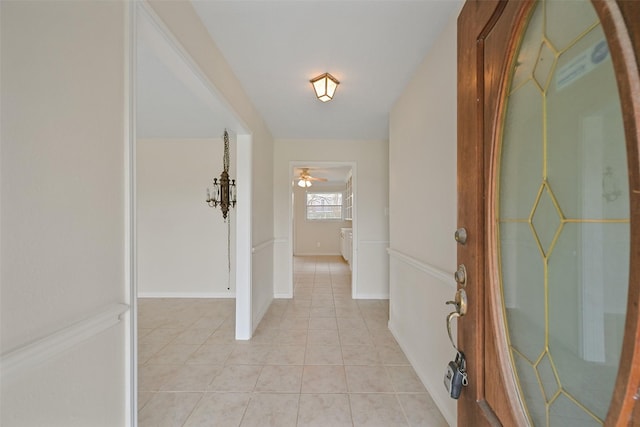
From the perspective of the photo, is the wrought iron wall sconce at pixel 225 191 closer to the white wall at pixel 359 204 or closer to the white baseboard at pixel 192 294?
the white wall at pixel 359 204

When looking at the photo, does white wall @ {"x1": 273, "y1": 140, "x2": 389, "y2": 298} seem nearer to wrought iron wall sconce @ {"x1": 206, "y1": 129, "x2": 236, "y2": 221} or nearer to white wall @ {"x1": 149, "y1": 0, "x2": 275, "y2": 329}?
white wall @ {"x1": 149, "y1": 0, "x2": 275, "y2": 329}

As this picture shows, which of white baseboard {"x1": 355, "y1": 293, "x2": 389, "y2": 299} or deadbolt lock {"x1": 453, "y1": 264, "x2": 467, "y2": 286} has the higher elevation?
deadbolt lock {"x1": 453, "y1": 264, "x2": 467, "y2": 286}

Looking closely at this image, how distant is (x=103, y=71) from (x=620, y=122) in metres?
1.28

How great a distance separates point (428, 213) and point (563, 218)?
124cm

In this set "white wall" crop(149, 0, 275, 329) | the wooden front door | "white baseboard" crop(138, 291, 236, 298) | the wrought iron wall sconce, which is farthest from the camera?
"white baseboard" crop(138, 291, 236, 298)

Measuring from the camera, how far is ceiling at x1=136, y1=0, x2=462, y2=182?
57.6 inches

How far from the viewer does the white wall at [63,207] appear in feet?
1.99

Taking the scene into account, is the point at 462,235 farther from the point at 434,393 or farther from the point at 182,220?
the point at 182,220

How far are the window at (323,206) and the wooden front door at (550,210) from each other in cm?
776

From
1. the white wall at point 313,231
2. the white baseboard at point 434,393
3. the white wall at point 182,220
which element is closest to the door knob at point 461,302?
the white baseboard at point 434,393

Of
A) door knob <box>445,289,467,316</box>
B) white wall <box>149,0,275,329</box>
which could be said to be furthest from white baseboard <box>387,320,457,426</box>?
white wall <box>149,0,275,329</box>

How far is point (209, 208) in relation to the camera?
3914mm

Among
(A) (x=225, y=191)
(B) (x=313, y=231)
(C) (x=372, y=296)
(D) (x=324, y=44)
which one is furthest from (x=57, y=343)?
(B) (x=313, y=231)

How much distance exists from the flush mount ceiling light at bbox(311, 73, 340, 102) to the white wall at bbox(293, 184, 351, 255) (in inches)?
249
